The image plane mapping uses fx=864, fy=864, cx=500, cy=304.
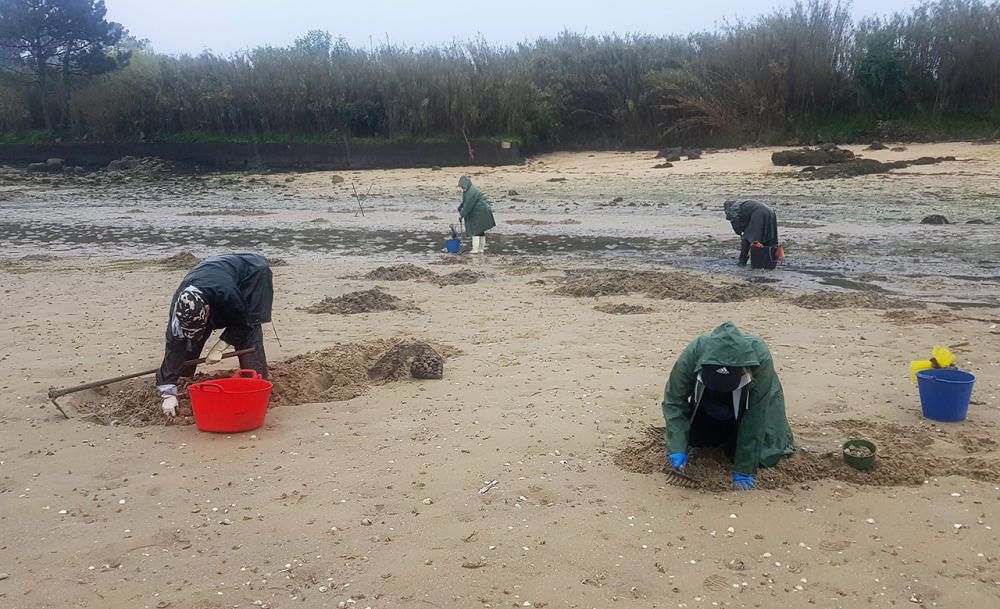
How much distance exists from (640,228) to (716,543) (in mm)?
11286

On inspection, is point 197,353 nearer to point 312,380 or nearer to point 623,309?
point 312,380

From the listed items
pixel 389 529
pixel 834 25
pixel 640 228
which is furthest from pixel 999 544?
pixel 834 25

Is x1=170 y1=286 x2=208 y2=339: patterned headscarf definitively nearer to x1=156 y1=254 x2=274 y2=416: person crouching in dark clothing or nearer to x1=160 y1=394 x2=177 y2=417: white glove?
x1=156 y1=254 x2=274 y2=416: person crouching in dark clothing

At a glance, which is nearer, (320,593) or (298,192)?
(320,593)

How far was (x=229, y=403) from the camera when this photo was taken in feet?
17.4

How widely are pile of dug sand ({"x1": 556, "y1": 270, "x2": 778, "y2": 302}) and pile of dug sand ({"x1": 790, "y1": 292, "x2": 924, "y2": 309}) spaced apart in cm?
49

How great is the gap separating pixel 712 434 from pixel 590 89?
77.8ft

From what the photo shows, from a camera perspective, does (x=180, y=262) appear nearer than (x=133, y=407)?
No

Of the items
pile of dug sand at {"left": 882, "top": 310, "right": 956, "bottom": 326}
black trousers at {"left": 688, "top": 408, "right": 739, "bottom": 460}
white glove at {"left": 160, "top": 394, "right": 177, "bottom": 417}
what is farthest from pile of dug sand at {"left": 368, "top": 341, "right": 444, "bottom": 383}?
pile of dug sand at {"left": 882, "top": 310, "right": 956, "bottom": 326}

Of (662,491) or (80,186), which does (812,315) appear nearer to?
(662,491)

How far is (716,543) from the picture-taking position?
4.08 meters

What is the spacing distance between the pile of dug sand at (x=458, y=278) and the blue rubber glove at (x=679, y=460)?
20.7 ft

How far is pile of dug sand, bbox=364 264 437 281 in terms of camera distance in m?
11.1

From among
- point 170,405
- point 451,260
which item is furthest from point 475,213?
point 170,405
